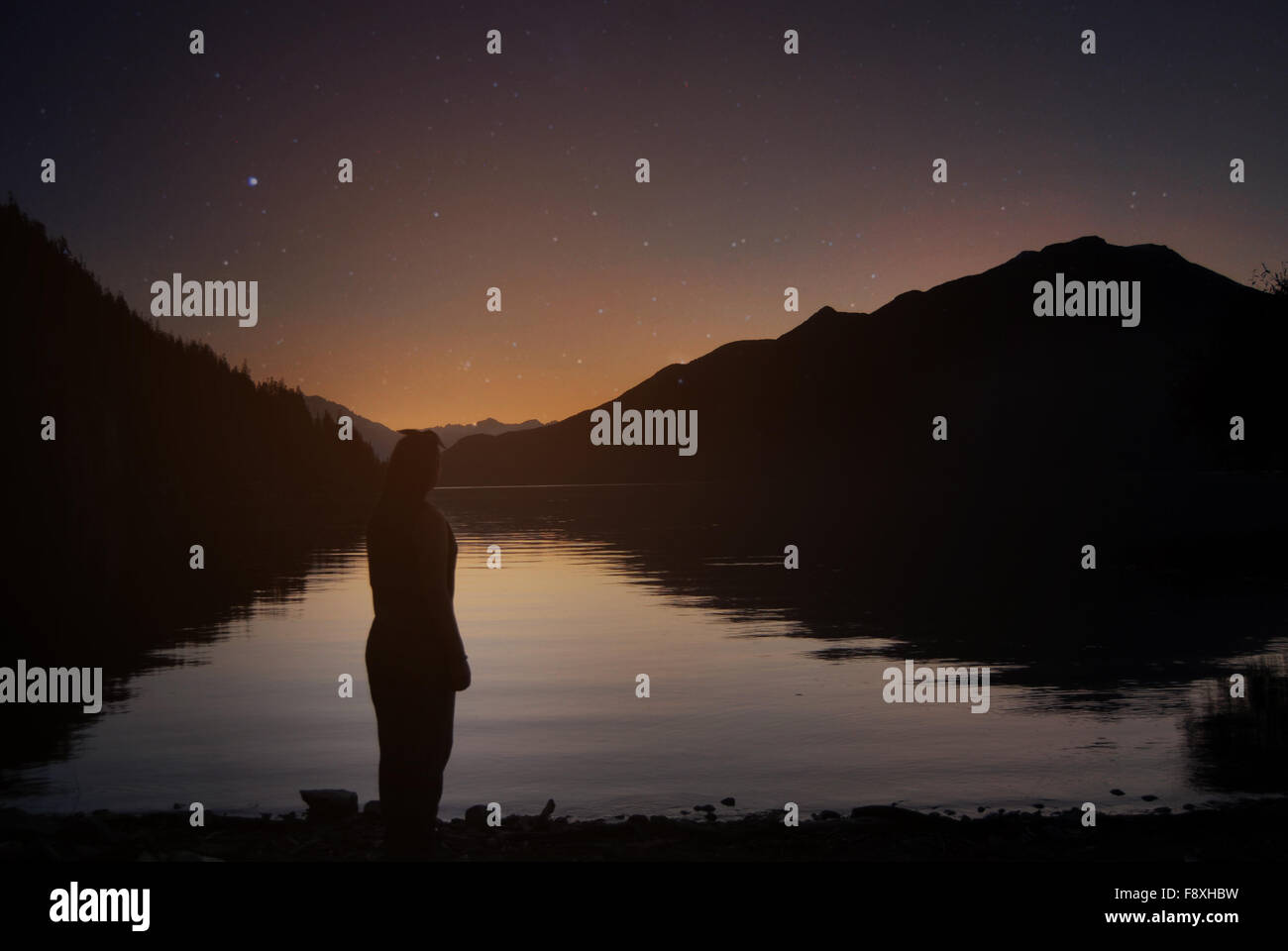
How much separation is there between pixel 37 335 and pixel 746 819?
4941 inches

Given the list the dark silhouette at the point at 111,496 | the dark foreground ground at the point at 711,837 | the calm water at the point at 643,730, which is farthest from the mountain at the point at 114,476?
the dark foreground ground at the point at 711,837

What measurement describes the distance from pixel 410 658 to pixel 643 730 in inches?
342

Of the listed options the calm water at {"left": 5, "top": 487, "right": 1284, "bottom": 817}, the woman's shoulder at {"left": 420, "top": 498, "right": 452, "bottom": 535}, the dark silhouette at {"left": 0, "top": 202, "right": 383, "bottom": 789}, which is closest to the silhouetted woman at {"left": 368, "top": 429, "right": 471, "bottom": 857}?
the woman's shoulder at {"left": 420, "top": 498, "right": 452, "bottom": 535}

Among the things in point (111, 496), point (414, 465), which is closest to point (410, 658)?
point (414, 465)

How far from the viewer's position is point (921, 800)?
11.6 meters

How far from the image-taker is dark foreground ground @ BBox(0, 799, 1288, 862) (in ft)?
29.7

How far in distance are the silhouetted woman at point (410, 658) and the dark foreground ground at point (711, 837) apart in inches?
61.9

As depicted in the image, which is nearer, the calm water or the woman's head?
the woman's head

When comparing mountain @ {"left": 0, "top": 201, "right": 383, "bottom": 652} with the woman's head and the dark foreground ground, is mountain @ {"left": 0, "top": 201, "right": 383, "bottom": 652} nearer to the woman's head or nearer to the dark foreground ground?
the dark foreground ground

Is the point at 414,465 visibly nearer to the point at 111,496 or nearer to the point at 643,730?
the point at 643,730

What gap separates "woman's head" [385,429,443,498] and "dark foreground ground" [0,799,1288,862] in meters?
3.04

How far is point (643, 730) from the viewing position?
15.5 m

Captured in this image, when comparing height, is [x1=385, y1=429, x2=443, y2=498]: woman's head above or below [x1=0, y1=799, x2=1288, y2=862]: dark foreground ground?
above
